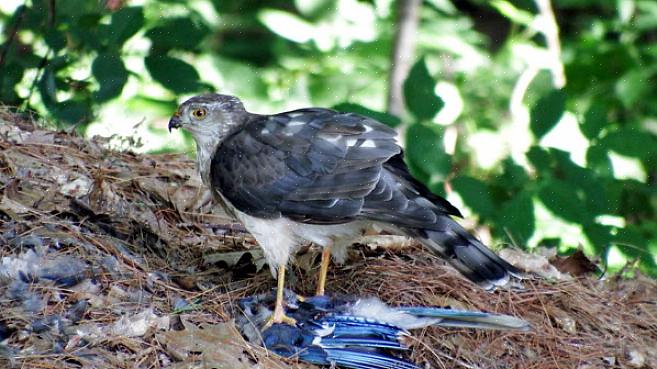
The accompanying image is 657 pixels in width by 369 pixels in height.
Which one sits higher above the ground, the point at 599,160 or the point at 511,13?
the point at 599,160

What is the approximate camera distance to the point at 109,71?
5395mm

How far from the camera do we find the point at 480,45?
28.3ft

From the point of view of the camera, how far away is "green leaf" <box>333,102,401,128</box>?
5.19m

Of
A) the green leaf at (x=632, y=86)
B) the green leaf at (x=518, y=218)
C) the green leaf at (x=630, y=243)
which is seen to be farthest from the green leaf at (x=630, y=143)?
the green leaf at (x=632, y=86)

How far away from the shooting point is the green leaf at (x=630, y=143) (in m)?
5.57

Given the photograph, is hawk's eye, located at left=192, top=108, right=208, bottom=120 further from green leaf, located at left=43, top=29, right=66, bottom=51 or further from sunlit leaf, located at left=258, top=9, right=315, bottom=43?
sunlit leaf, located at left=258, top=9, right=315, bottom=43

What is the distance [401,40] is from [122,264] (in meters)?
3.59

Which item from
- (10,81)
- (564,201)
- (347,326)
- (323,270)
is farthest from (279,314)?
(10,81)

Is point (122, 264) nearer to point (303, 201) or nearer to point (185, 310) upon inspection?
point (185, 310)

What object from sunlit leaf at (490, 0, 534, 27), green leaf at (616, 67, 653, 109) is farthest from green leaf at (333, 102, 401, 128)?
green leaf at (616, 67, 653, 109)

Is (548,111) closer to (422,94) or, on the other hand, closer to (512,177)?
(512,177)

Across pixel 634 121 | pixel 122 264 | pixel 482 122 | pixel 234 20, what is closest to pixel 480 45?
pixel 482 122

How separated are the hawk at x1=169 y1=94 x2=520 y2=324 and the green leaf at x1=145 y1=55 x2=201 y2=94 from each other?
1.24 meters

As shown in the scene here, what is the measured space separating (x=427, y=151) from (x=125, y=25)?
1.77m
